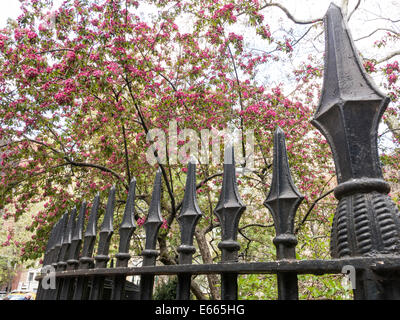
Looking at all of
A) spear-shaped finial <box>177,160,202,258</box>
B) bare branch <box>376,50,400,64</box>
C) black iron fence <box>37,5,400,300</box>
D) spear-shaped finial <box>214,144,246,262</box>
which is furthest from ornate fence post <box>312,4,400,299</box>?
bare branch <box>376,50,400,64</box>

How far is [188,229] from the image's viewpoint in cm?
131

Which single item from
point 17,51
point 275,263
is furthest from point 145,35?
point 275,263

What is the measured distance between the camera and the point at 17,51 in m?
4.31

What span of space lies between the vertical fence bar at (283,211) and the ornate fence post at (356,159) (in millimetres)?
139

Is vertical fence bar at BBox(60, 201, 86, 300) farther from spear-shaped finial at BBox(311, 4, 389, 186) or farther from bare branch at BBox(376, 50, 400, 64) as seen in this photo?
bare branch at BBox(376, 50, 400, 64)

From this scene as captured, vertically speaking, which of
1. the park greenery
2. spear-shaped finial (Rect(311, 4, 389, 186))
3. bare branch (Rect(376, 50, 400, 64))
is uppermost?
bare branch (Rect(376, 50, 400, 64))

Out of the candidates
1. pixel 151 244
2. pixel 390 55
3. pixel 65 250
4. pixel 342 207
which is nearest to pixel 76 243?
pixel 65 250

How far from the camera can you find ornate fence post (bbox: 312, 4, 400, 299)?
0.76 metres

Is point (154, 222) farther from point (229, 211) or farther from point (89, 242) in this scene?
point (89, 242)

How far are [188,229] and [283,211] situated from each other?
1.61 ft

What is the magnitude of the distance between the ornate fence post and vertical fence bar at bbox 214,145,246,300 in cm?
37

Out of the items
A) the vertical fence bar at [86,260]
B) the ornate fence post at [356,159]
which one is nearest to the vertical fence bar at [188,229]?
the ornate fence post at [356,159]

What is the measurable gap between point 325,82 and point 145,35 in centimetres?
469

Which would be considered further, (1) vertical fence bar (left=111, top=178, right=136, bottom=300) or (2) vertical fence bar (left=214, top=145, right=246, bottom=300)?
(1) vertical fence bar (left=111, top=178, right=136, bottom=300)
